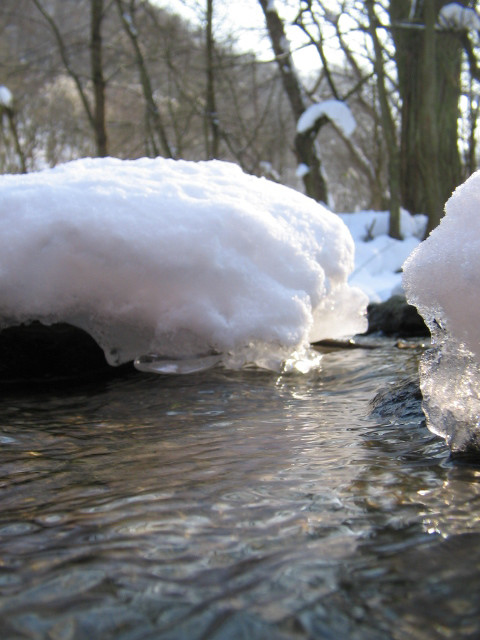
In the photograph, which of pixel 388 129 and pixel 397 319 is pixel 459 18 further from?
pixel 397 319

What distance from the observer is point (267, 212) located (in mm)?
2715

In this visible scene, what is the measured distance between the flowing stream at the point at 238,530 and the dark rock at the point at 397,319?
94.2 inches

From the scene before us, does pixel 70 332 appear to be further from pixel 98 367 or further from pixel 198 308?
pixel 198 308

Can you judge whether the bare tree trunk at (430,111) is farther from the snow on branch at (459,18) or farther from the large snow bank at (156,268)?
the large snow bank at (156,268)

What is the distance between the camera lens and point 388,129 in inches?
293

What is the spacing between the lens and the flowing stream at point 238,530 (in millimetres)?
793

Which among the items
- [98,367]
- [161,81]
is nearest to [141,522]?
[98,367]

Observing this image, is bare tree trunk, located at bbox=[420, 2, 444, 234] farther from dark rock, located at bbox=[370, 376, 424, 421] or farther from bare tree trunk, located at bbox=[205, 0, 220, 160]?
dark rock, located at bbox=[370, 376, 424, 421]

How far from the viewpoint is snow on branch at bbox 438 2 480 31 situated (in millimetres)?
7438

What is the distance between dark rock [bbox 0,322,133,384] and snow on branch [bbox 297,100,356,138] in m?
6.08

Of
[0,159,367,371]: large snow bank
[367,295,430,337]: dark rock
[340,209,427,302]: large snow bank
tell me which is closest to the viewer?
[0,159,367,371]: large snow bank

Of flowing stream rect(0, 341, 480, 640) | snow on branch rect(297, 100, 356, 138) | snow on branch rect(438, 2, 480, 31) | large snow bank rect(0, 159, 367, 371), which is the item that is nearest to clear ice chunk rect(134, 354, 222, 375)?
large snow bank rect(0, 159, 367, 371)

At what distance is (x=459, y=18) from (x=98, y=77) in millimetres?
5038

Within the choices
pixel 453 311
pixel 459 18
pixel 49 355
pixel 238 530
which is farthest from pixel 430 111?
pixel 238 530
